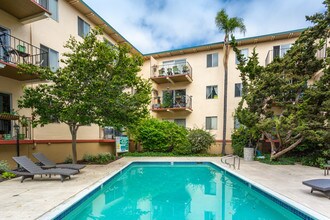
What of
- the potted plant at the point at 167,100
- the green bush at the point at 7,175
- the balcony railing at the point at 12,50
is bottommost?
the green bush at the point at 7,175

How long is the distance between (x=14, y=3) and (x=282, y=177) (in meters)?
14.5

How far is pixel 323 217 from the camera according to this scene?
4434 millimetres

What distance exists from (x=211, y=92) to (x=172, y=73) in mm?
4273

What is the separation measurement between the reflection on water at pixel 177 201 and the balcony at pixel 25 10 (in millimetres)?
8929

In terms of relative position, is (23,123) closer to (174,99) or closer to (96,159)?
(96,159)

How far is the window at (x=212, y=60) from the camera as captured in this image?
19062mm

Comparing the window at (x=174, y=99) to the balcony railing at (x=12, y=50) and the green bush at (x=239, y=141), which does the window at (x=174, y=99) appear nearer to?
the green bush at (x=239, y=141)

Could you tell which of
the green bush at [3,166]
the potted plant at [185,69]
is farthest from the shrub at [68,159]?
the potted plant at [185,69]

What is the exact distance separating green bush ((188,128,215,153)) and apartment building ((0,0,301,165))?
1.56 m

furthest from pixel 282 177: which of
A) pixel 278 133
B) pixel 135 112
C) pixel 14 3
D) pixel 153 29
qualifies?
pixel 153 29

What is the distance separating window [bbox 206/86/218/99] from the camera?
19.0 metres

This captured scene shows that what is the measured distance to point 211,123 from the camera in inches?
746

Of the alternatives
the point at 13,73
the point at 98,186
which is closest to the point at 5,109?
the point at 13,73

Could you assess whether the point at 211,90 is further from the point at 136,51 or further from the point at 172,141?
the point at 136,51
